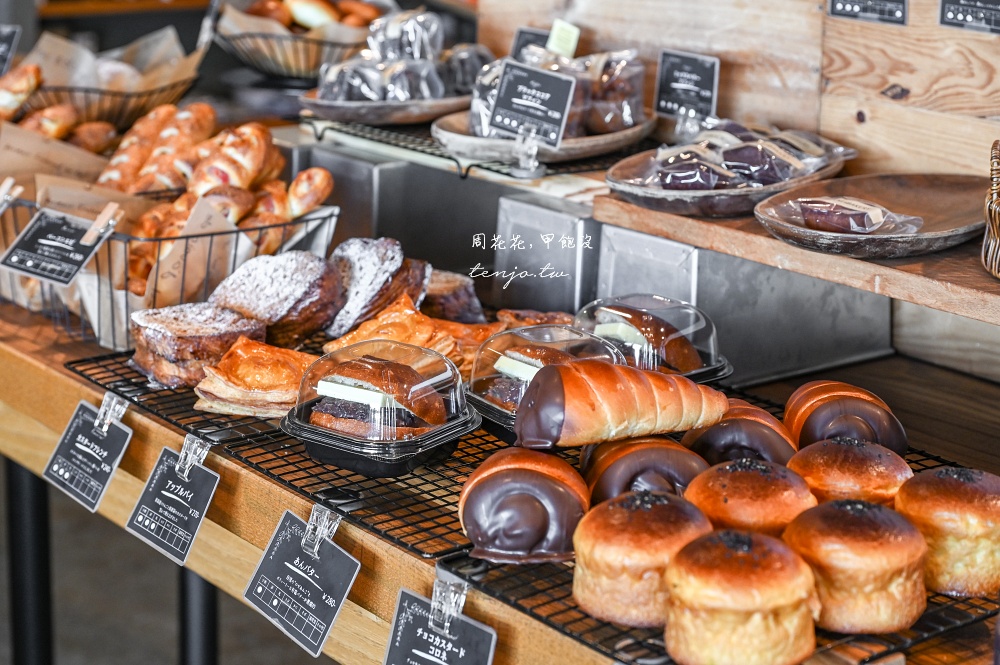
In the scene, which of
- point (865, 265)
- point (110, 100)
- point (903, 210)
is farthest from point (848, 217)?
point (110, 100)

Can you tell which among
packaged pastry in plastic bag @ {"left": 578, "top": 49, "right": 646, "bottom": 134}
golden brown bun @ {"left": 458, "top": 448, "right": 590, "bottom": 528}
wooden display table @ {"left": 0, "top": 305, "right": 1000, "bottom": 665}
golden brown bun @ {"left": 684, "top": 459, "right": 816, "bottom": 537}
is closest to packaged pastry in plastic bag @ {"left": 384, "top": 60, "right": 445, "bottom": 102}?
packaged pastry in plastic bag @ {"left": 578, "top": 49, "right": 646, "bottom": 134}

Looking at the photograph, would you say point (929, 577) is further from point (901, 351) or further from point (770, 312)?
point (901, 351)

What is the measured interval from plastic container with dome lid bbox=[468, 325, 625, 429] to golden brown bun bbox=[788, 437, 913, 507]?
33 cm

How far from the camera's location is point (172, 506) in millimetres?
1435

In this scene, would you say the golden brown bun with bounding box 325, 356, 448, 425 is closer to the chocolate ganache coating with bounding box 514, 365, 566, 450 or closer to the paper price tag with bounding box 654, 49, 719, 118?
the chocolate ganache coating with bounding box 514, 365, 566, 450

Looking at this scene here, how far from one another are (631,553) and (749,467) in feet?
0.60

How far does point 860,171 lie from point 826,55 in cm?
20

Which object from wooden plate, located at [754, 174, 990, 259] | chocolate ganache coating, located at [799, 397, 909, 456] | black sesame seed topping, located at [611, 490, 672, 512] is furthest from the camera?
wooden plate, located at [754, 174, 990, 259]

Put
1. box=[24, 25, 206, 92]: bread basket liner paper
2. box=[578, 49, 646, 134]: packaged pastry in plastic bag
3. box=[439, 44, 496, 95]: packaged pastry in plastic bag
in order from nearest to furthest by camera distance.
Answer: box=[578, 49, 646, 134]: packaged pastry in plastic bag → box=[439, 44, 496, 95]: packaged pastry in plastic bag → box=[24, 25, 206, 92]: bread basket liner paper

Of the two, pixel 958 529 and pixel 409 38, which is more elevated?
pixel 409 38

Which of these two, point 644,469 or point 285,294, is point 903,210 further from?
point 285,294

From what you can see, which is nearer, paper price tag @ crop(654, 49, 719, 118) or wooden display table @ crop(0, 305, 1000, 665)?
wooden display table @ crop(0, 305, 1000, 665)

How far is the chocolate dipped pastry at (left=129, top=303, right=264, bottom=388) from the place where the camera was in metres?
1.59

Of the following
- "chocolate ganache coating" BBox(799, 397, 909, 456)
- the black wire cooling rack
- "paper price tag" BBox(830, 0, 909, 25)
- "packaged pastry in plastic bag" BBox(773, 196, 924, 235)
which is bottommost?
the black wire cooling rack
